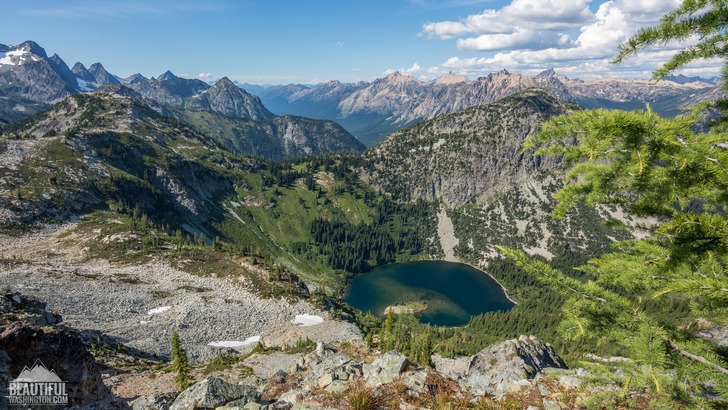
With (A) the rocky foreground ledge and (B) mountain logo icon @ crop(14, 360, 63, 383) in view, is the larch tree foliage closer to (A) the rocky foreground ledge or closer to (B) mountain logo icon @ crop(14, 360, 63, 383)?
(A) the rocky foreground ledge

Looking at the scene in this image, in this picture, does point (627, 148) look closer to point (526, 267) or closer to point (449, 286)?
point (526, 267)

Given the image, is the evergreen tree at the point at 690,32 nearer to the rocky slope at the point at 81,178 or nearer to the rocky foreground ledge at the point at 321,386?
the rocky foreground ledge at the point at 321,386

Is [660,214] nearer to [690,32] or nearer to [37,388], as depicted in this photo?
[690,32]

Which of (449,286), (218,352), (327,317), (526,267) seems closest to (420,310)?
Answer: (449,286)

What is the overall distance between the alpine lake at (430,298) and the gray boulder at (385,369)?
441ft

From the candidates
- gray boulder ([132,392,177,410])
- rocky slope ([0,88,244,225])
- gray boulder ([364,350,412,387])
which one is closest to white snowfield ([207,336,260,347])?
gray boulder ([132,392,177,410])

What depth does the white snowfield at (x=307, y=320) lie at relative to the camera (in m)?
65.6

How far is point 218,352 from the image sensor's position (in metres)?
52.5

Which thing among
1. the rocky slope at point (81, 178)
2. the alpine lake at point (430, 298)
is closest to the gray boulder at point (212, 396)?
the rocky slope at point (81, 178)

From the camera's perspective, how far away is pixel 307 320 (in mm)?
66688

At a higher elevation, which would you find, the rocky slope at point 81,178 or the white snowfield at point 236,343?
the rocky slope at point 81,178

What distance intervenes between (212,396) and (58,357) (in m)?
11.1

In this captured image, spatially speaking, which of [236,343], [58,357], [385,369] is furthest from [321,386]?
[236,343]

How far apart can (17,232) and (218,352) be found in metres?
75.4
